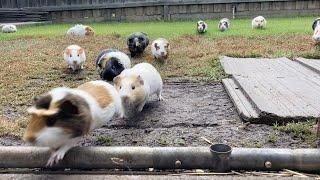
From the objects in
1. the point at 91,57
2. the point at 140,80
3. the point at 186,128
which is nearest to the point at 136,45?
the point at 91,57

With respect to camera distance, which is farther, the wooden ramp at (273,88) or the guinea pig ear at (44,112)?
the wooden ramp at (273,88)

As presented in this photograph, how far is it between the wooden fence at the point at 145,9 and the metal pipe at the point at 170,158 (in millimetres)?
14027

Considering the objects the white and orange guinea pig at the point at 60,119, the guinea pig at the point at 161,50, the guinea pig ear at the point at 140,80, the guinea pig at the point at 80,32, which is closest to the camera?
the white and orange guinea pig at the point at 60,119

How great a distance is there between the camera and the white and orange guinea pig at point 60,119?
7.92 feet

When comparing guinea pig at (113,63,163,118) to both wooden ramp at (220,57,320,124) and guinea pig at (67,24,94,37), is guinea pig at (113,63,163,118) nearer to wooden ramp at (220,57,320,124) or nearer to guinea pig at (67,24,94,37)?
wooden ramp at (220,57,320,124)

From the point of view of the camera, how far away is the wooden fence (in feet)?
53.5

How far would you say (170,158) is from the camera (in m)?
2.76

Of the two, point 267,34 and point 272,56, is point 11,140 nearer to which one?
point 272,56

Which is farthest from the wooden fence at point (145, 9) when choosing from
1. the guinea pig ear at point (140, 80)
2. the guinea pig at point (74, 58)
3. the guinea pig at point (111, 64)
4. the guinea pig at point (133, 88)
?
the guinea pig ear at point (140, 80)

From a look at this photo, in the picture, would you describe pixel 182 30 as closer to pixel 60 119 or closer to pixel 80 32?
pixel 80 32

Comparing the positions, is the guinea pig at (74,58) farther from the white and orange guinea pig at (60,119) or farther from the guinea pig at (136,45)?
the white and orange guinea pig at (60,119)

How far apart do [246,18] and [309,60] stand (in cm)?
973

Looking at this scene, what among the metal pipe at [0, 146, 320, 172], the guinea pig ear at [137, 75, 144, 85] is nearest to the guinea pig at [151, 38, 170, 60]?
the guinea pig ear at [137, 75, 144, 85]

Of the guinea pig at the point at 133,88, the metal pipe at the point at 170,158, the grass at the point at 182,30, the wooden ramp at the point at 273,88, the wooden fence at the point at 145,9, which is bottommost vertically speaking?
the metal pipe at the point at 170,158
